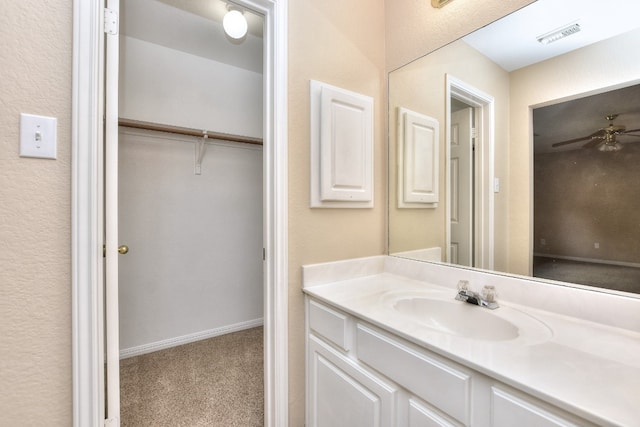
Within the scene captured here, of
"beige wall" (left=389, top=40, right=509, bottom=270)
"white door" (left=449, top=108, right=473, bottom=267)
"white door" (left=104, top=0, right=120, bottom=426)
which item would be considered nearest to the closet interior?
"white door" (left=104, top=0, right=120, bottom=426)

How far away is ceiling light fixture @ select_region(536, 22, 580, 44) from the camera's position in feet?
3.30

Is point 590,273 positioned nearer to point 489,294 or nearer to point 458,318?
point 489,294

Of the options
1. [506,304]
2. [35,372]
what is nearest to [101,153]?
[35,372]

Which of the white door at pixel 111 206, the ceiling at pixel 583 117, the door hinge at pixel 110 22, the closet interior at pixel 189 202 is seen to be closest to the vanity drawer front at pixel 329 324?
the white door at pixel 111 206

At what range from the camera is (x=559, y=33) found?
3.41 ft

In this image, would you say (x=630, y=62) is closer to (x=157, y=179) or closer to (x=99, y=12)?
(x=99, y=12)

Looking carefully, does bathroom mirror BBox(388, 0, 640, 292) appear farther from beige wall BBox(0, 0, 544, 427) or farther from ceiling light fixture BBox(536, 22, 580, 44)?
beige wall BBox(0, 0, 544, 427)

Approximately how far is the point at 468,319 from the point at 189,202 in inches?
84.1

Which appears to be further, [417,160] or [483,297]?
[417,160]

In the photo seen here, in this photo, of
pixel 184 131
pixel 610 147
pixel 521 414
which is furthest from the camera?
pixel 184 131

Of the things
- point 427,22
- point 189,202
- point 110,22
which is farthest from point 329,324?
point 189,202

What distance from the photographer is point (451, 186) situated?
4.67 ft

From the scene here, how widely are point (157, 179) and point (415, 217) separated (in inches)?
76.1

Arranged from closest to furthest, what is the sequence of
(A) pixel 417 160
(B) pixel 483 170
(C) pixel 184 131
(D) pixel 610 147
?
(D) pixel 610 147 → (B) pixel 483 170 → (A) pixel 417 160 → (C) pixel 184 131
